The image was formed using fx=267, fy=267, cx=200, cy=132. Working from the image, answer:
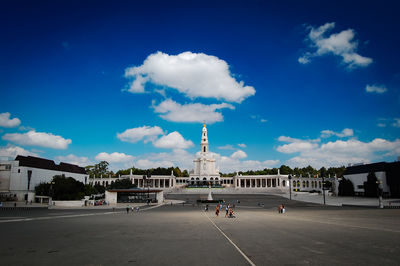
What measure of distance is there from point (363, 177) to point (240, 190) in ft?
144

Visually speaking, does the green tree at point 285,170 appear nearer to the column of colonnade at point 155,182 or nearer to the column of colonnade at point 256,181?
the column of colonnade at point 256,181

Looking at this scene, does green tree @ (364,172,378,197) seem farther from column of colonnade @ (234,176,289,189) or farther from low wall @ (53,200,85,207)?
low wall @ (53,200,85,207)

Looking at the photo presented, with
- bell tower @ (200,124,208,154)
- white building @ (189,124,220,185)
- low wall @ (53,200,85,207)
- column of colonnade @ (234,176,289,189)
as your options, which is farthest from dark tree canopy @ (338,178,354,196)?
low wall @ (53,200,85,207)

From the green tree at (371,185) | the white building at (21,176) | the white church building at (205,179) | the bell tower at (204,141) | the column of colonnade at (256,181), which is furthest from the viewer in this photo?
the bell tower at (204,141)

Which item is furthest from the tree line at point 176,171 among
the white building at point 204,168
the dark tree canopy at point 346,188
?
the dark tree canopy at point 346,188

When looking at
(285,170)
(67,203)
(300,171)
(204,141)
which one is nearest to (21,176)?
(67,203)

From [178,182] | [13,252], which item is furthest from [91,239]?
[178,182]

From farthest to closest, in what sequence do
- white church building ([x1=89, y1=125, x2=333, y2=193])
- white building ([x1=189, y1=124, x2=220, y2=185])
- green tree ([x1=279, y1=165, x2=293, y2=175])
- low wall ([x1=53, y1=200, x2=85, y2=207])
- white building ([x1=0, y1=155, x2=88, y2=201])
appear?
green tree ([x1=279, y1=165, x2=293, y2=175]) < white building ([x1=189, y1=124, x2=220, y2=185]) < white church building ([x1=89, y1=125, x2=333, y2=193]) < white building ([x1=0, y1=155, x2=88, y2=201]) < low wall ([x1=53, y1=200, x2=85, y2=207])

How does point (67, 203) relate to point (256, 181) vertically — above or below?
below

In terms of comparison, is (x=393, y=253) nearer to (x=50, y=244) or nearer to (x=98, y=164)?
(x=50, y=244)

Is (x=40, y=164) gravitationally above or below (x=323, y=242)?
above

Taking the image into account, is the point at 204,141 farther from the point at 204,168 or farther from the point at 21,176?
the point at 21,176

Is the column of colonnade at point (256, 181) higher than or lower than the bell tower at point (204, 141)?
lower

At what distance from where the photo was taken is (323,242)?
14664mm
